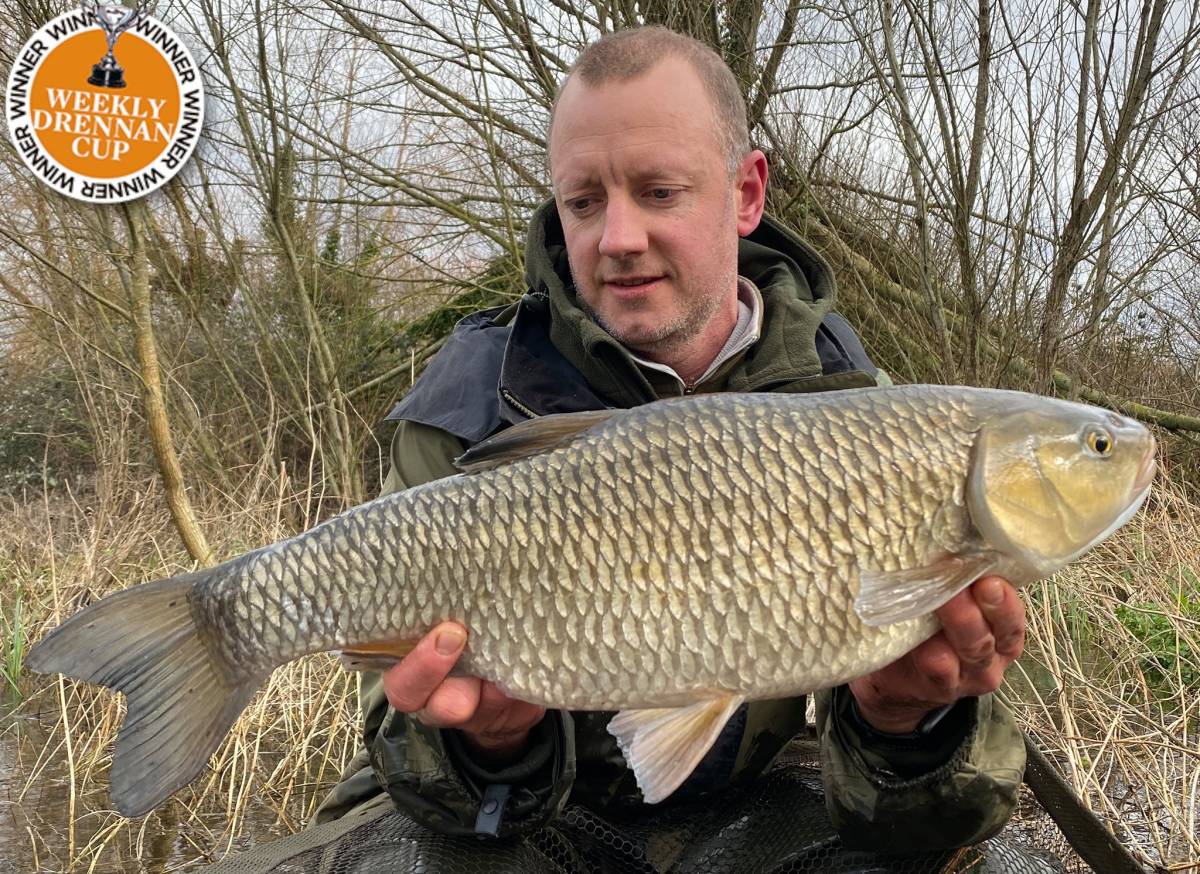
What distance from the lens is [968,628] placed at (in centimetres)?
135

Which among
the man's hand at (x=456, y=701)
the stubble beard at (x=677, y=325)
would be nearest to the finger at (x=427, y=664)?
the man's hand at (x=456, y=701)

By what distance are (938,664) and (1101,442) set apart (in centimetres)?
36

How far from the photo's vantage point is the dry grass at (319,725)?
2.39 meters

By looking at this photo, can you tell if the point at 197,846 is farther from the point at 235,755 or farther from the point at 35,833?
the point at 35,833

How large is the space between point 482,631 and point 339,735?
2.00 m

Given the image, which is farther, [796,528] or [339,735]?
[339,735]

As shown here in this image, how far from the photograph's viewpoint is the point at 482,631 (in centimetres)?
138

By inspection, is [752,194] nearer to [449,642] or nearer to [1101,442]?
[1101,442]

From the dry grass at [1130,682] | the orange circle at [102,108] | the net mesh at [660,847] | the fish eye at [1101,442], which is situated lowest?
A: the dry grass at [1130,682]

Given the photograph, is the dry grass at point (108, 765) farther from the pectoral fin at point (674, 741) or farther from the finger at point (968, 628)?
the finger at point (968, 628)

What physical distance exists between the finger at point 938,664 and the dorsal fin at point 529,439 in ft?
1.70

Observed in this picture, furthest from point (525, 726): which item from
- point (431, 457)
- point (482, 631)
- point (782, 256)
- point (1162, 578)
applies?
point (1162, 578)

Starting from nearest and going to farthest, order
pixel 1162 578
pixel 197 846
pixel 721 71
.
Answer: pixel 721 71, pixel 197 846, pixel 1162 578

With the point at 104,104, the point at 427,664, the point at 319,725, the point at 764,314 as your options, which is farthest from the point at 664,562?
the point at 104,104
